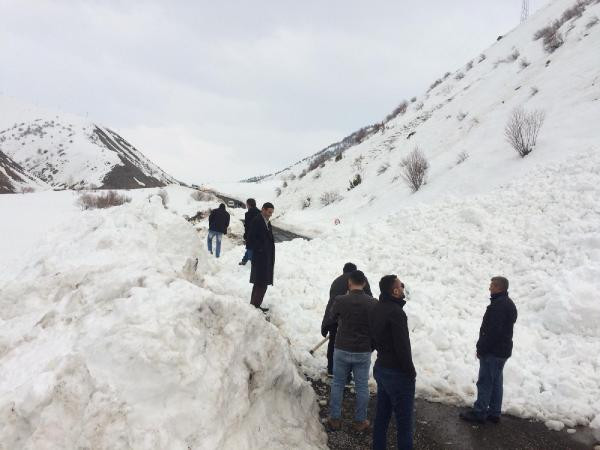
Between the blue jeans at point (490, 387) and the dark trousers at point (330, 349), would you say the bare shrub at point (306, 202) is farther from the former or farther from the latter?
the blue jeans at point (490, 387)

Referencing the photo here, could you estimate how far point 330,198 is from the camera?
29062mm

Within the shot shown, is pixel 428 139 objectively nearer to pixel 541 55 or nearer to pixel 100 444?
pixel 541 55

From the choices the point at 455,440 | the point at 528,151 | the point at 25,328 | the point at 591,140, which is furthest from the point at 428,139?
the point at 25,328

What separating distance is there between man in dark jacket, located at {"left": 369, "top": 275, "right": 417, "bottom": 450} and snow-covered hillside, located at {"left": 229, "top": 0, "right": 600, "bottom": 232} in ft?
37.8

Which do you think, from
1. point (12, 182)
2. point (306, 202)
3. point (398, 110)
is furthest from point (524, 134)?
point (12, 182)

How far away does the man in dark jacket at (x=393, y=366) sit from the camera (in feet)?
13.8

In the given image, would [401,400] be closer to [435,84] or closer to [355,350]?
[355,350]

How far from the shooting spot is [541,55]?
25.3 metres

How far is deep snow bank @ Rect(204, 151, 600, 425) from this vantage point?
20.1 ft

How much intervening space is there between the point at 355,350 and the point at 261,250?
309 centimetres

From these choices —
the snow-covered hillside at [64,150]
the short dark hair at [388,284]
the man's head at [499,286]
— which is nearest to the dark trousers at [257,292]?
the short dark hair at [388,284]

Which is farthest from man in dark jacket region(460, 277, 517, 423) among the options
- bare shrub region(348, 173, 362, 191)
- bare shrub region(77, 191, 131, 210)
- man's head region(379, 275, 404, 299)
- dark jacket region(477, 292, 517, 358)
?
bare shrub region(348, 173, 362, 191)

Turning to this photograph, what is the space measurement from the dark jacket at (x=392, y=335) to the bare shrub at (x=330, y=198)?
2347 centimetres

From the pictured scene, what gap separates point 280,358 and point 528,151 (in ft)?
45.4
